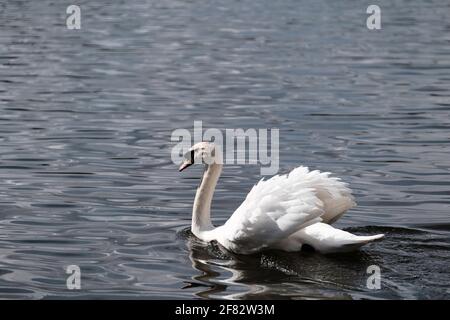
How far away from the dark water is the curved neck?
0.81 ft

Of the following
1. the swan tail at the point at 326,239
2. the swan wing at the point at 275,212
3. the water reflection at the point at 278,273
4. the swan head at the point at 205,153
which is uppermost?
the swan head at the point at 205,153

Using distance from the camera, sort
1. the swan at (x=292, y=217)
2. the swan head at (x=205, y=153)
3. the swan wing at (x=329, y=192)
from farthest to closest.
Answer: the swan head at (x=205, y=153)
the swan wing at (x=329, y=192)
the swan at (x=292, y=217)

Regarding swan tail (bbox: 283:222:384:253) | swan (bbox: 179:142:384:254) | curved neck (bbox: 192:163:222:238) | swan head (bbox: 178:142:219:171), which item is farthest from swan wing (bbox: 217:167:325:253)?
swan head (bbox: 178:142:219:171)

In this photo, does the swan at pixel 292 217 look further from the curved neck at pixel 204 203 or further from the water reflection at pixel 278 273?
the curved neck at pixel 204 203

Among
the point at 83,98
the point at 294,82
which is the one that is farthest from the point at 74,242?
the point at 294,82

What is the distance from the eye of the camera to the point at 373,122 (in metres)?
21.3

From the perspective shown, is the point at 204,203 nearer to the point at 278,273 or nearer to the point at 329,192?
the point at 329,192

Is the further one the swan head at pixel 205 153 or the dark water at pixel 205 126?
the swan head at pixel 205 153

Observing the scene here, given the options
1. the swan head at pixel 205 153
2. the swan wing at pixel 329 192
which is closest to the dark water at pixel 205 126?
the swan wing at pixel 329 192

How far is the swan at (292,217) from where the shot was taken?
38.9 feet

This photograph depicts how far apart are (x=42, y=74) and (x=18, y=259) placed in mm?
16964

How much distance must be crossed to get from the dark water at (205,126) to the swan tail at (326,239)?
161 millimetres

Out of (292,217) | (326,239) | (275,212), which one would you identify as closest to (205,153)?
(275,212)
